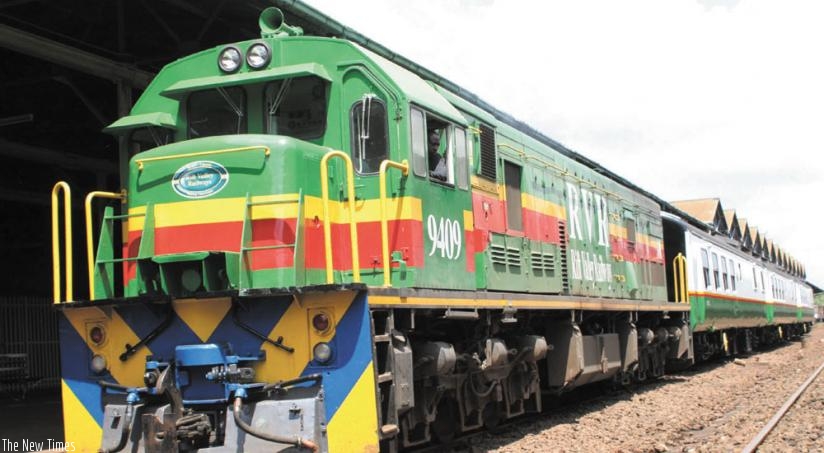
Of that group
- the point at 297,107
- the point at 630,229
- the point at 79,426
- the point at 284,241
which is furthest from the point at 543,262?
the point at 79,426

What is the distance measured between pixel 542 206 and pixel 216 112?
15.9 feet

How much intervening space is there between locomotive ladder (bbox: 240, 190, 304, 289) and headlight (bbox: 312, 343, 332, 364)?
1.80 feet

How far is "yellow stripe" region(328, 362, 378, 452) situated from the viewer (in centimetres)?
581

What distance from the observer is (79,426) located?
21.5ft

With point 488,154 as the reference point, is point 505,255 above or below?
below

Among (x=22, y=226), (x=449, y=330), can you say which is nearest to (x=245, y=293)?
(x=449, y=330)

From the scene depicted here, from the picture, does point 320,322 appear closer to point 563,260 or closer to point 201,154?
point 201,154

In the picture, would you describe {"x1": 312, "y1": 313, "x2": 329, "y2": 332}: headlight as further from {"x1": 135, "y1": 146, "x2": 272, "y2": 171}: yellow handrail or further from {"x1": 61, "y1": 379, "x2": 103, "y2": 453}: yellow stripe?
{"x1": 61, "y1": 379, "x2": 103, "y2": 453}: yellow stripe

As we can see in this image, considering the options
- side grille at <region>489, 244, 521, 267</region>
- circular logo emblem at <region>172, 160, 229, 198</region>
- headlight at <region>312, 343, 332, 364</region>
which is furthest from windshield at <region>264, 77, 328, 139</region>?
side grille at <region>489, 244, 521, 267</region>

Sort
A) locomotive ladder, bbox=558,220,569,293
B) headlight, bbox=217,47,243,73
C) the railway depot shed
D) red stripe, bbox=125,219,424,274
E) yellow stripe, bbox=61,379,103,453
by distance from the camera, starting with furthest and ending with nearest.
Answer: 1. the railway depot shed
2. locomotive ladder, bbox=558,220,569,293
3. headlight, bbox=217,47,243,73
4. yellow stripe, bbox=61,379,103,453
5. red stripe, bbox=125,219,424,274

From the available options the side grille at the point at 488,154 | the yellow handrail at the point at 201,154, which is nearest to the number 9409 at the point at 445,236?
the side grille at the point at 488,154

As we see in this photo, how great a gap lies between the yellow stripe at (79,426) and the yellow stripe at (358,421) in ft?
6.29

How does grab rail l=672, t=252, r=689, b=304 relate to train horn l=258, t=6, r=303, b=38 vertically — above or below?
below

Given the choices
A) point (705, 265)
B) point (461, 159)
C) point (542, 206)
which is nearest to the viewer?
point (461, 159)
